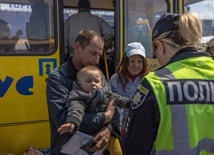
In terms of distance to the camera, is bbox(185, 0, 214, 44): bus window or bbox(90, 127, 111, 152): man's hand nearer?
bbox(90, 127, 111, 152): man's hand

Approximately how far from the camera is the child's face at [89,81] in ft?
6.93

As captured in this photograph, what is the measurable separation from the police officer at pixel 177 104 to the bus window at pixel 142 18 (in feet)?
7.85

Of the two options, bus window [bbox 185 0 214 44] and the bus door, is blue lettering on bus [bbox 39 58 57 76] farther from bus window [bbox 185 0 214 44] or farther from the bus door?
bus window [bbox 185 0 214 44]

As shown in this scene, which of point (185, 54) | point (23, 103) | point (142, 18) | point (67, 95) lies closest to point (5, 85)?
point (23, 103)

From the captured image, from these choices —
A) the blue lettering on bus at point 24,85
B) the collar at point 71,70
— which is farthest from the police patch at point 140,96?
the blue lettering on bus at point 24,85

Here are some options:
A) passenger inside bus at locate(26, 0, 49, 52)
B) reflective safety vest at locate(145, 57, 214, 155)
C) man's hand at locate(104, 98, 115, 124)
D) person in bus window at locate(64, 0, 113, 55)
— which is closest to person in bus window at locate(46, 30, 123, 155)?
man's hand at locate(104, 98, 115, 124)

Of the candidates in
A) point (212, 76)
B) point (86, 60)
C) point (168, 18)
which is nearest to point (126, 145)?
point (212, 76)

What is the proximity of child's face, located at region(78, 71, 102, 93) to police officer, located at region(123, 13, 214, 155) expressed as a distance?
697mm

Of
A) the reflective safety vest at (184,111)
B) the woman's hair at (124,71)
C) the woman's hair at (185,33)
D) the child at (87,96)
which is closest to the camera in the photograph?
the reflective safety vest at (184,111)

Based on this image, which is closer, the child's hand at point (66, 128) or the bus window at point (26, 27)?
the child's hand at point (66, 128)

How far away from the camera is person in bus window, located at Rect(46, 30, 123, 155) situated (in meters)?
2.01

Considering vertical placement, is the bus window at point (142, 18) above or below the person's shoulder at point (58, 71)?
above

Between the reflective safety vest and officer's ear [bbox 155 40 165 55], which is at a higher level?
officer's ear [bbox 155 40 165 55]

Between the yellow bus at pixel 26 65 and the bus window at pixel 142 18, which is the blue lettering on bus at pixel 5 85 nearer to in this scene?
the yellow bus at pixel 26 65
